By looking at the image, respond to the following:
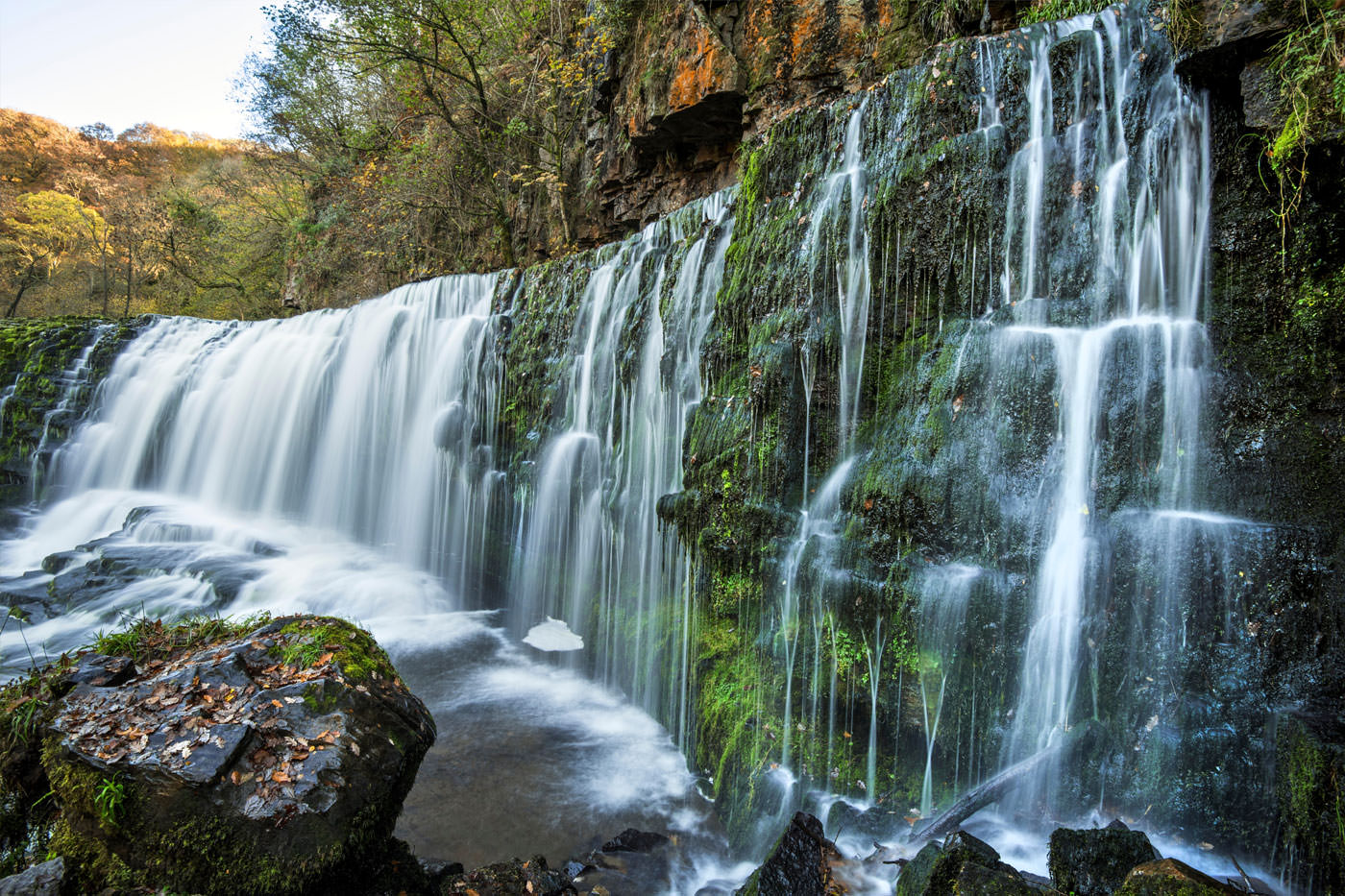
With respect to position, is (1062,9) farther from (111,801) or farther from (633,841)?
(111,801)

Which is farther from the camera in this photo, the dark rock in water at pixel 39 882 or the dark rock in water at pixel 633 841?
the dark rock in water at pixel 633 841

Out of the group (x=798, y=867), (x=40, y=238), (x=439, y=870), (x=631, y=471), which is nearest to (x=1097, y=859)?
(x=798, y=867)

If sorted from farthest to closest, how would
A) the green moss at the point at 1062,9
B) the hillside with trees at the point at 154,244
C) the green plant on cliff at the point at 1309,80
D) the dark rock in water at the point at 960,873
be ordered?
the hillside with trees at the point at 154,244 < the green moss at the point at 1062,9 < the green plant on cliff at the point at 1309,80 < the dark rock in water at the point at 960,873

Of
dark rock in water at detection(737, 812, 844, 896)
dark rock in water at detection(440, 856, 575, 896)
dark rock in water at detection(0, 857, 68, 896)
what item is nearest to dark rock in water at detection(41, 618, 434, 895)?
dark rock in water at detection(0, 857, 68, 896)

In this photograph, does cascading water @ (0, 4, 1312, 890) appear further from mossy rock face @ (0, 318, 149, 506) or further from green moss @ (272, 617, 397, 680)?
mossy rock face @ (0, 318, 149, 506)

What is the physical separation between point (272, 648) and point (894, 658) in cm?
358

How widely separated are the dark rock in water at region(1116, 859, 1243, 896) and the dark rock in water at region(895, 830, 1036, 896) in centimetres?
37

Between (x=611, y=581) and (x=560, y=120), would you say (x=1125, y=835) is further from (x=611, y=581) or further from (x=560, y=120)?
(x=560, y=120)

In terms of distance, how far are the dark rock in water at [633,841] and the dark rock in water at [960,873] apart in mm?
1806

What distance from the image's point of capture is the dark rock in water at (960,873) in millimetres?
2584

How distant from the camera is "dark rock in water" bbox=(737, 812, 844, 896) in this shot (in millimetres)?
3191

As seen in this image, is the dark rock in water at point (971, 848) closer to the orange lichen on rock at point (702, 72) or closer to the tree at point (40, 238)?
the orange lichen on rock at point (702, 72)

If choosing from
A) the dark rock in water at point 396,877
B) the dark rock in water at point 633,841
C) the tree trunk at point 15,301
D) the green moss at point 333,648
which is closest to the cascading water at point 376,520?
the dark rock in water at point 633,841

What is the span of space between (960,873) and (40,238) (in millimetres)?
29686
